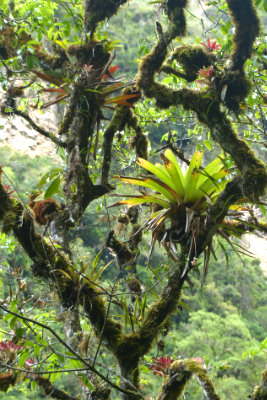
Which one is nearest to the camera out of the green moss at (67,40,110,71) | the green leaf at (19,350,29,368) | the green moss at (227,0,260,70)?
the green leaf at (19,350,29,368)

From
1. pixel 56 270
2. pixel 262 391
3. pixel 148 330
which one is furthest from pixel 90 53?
pixel 262 391

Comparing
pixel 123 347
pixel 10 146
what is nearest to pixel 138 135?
pixel 123 347

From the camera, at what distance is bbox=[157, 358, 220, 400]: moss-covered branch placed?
3.96 ft

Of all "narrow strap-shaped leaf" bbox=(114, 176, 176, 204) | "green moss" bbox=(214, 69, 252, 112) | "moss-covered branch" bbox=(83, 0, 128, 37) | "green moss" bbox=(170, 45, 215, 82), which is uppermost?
"moss-covered branch" bbox=(83, 0, 128, 37)

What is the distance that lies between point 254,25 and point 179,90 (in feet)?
1.34

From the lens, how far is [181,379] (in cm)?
123

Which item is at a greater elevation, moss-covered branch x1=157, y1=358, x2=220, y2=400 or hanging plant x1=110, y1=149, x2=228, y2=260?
hanging plant x1=110, y1=149, x2=228, y2=260

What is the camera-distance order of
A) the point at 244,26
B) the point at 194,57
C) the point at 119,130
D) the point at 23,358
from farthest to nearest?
the point at 119,130
the point at 194,57
the point at 244,26
the point at 23,358

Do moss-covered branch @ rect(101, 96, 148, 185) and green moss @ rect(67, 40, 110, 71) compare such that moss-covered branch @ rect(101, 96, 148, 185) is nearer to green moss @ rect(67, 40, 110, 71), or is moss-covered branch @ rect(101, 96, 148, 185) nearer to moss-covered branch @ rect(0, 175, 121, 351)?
green moss @ rect(67, 40, 110, 71)

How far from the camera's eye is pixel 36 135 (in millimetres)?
16578

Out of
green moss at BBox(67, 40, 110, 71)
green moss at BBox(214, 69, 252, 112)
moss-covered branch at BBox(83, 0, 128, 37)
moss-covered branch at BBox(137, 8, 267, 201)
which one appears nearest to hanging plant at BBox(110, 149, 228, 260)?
moss-covered branch at BBox(137, 8, 267, 201)

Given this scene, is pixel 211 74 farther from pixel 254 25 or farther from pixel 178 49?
pixel 178 49

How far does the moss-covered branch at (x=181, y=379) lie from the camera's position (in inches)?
47.5

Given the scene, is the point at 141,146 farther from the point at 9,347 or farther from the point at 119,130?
the point at 9,347
